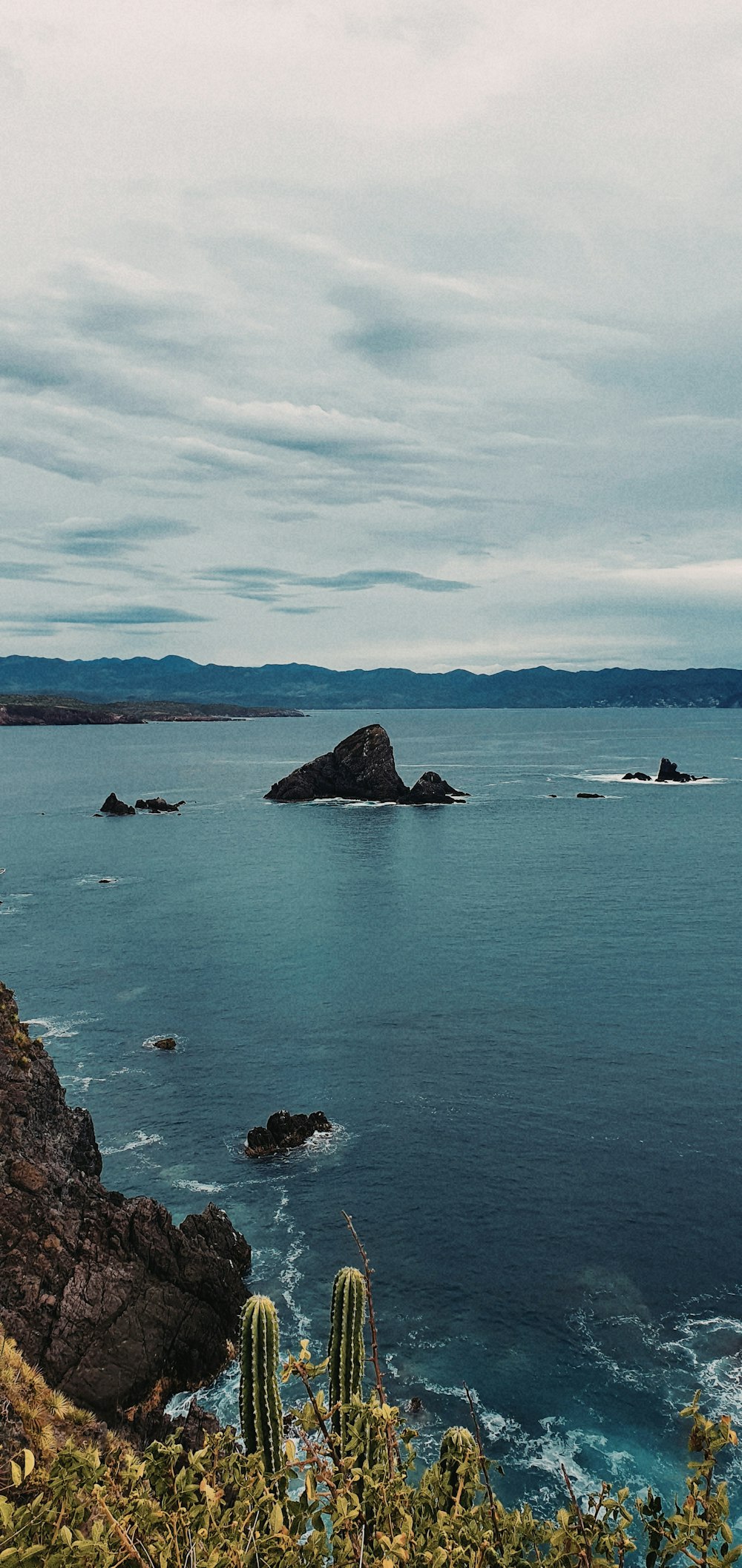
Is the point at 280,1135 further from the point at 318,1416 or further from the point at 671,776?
the point at 671,776

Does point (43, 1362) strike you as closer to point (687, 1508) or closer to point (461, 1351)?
point (461, 1351)

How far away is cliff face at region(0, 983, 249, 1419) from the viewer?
27.9 meters

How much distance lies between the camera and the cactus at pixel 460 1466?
399 inches

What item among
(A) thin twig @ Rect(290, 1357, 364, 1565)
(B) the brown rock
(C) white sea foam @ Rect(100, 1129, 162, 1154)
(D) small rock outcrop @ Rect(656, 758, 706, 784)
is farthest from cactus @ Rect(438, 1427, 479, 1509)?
(D) small rock outcrop @ Rect(656, 758, 706, 784)

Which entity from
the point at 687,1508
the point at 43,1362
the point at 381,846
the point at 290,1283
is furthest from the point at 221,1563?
the point at 381,846

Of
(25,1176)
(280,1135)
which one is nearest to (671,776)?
(280,1135)

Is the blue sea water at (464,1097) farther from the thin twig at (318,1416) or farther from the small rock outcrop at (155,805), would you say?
the small rock outcrop at (155,805)

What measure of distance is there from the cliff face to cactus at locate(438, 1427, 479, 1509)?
1713 cm

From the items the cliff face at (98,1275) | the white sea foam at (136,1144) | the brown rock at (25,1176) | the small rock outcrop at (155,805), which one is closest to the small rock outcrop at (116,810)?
the small rock outcrop at (155,805)

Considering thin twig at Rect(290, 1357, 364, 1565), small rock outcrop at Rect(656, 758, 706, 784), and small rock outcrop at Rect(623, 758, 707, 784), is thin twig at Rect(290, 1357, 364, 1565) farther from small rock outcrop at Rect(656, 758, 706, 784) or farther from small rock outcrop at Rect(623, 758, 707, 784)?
small rock outcrop at Rect(656, 758, 706, 784)

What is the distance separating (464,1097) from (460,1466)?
39.1 m

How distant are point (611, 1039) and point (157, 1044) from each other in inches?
1071

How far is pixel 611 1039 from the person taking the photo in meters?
54.5

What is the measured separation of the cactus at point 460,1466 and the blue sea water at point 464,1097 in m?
14.2
